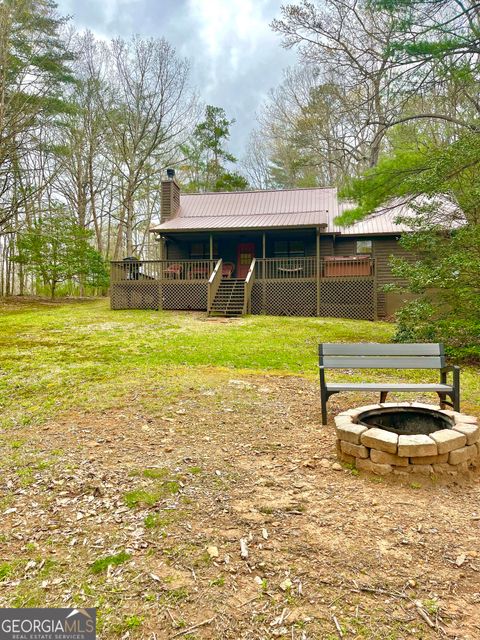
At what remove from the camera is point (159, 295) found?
1533 cm

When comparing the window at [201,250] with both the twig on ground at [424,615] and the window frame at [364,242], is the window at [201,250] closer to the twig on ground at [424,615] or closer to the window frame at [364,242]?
the window frame at [364,242]

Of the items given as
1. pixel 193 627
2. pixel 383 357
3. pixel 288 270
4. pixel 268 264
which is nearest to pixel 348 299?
pixel 288 270

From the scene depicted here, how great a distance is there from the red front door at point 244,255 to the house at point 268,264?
0.05 m

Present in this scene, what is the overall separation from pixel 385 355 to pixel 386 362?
9cm

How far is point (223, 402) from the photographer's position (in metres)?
4.88

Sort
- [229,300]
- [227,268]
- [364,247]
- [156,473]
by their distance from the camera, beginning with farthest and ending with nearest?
[227,268], [364,247], [229,300], [156,473]

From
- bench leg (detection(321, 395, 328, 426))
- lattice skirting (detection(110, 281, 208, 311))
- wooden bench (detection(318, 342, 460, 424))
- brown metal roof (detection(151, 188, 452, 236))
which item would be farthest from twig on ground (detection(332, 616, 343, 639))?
brown metal roof (detection(151, 188, 452, 236))

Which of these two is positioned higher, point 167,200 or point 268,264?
point 167,200

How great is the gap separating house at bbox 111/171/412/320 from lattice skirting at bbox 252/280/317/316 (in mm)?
40

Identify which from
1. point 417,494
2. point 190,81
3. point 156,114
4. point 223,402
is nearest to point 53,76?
point 156,114

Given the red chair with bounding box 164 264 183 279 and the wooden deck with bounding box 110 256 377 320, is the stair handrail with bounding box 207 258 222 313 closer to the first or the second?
the wooden deck with bounding box 110 256 377 320

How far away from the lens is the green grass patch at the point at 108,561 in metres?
2.03

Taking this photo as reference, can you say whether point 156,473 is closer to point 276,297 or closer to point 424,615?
point 424,615

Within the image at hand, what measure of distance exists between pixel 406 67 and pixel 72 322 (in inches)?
429
